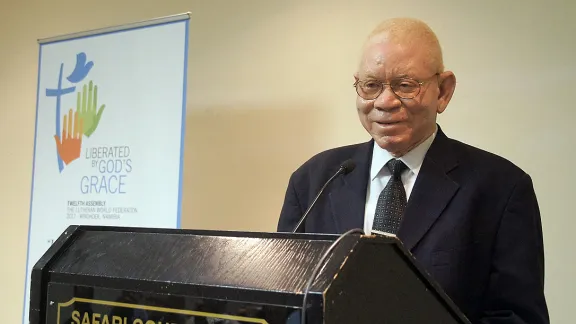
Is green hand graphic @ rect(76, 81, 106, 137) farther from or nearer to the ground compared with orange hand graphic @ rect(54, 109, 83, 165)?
farther from the ground

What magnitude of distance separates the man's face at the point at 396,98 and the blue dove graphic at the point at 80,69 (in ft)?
4.96

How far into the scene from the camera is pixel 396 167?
141 centimetres

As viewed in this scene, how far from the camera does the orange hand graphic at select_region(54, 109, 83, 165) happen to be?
2.54m

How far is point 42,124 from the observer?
267cm

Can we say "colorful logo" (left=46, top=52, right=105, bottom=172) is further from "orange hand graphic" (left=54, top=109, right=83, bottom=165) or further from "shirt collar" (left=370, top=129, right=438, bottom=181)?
"shirt collar" (left=370, top=129, right=438, bottom=181)

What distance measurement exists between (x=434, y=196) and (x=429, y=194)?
1 centimetres

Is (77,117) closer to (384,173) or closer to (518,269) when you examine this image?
(384,173)

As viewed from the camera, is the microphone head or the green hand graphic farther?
the green hand graphic

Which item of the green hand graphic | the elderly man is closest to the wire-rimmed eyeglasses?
the elderly man


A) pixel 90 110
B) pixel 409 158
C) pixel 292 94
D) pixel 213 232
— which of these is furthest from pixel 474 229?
pixel 90 110

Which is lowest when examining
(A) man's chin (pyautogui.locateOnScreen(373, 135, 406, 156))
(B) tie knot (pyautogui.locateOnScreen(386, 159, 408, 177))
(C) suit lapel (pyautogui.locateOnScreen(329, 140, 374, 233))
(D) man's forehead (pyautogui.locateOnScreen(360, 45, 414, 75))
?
(C) suit lapel (pyautogui.locateOnScreen(329, 140, 374, 233))

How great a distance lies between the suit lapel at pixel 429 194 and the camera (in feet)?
4.32

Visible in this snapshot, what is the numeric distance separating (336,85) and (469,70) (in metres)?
0.53

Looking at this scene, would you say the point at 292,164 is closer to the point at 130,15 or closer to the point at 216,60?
the point at 216,60
